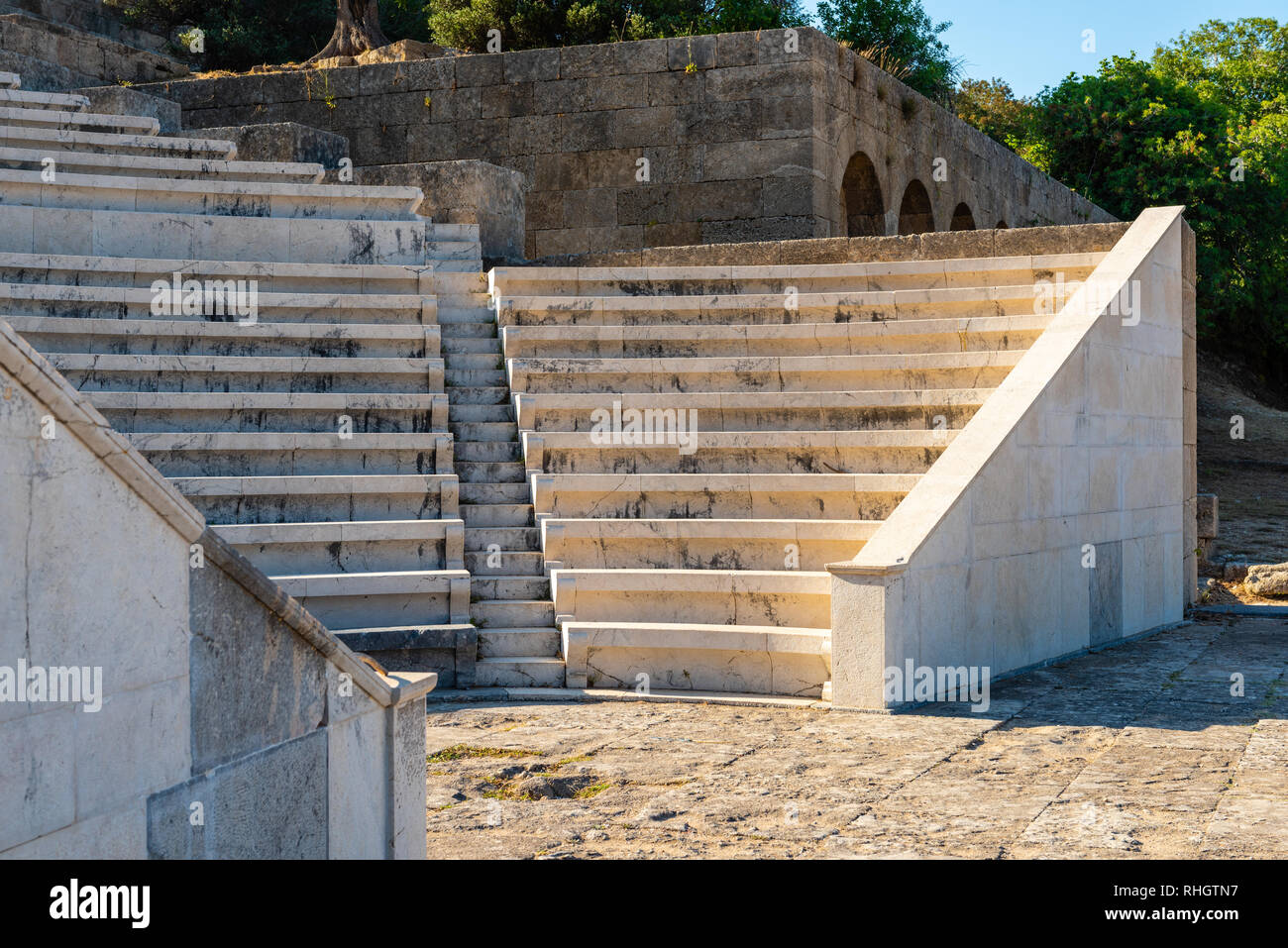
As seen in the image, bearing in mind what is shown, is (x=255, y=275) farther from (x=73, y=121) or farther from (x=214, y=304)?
(x=73, y=121)

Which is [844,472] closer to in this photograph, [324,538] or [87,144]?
[324,538]

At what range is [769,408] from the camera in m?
8.49

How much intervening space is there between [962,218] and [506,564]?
473 inches

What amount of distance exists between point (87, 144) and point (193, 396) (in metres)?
4.59

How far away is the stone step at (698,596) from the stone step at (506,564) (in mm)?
312

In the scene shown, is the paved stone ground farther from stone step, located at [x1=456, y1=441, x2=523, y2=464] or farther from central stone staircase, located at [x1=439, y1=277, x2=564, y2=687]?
stone step, located at [x1=456, y1=441, x2=523, y2=464]

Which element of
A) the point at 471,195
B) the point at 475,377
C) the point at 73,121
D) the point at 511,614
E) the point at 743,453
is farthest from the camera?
the point at 73,121

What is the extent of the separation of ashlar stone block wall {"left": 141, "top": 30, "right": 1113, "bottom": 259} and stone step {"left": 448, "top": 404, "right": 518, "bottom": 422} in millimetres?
4792

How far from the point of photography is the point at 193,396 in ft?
26.3

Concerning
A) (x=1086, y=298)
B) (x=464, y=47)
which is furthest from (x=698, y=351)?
(x=464, y=47)

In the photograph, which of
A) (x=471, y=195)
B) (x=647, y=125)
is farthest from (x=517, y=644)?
(x=647, y=125)

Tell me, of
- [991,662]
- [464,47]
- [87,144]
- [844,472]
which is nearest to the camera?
[991,662]

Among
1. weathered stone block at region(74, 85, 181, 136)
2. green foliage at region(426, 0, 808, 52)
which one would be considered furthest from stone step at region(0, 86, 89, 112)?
green foliage at region(426, 0, 808, 52)

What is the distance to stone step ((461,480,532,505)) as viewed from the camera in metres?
8.18
